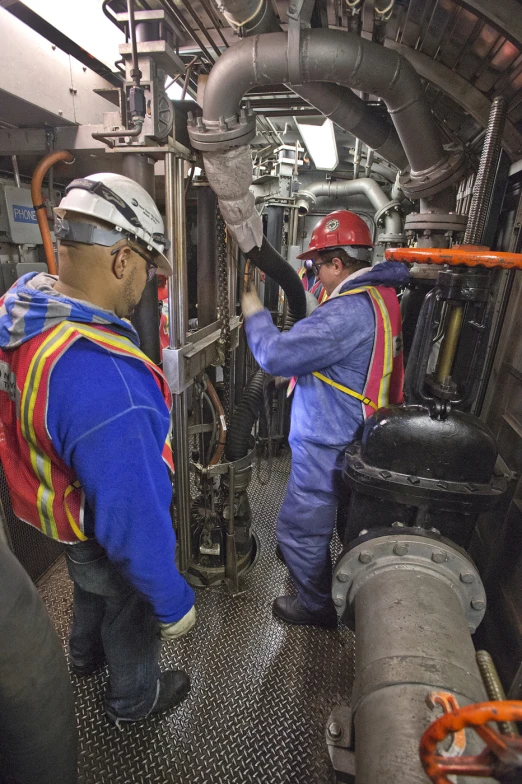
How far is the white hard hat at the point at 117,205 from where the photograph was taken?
3.94ft

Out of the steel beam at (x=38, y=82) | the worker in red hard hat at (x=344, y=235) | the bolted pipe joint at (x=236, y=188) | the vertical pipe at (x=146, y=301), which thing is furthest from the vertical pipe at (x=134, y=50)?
the worker in red hard hat at (x=344, y=235)

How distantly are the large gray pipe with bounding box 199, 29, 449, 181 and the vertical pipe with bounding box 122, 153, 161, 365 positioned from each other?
0.32 m

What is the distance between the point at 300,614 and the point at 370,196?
18.8 ft

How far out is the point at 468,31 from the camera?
1.79m

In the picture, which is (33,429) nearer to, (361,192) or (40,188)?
(40,188)

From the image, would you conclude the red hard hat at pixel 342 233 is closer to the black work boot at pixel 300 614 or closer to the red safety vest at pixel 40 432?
the red safety vest at pixel 40 432

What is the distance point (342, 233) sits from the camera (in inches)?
81.4

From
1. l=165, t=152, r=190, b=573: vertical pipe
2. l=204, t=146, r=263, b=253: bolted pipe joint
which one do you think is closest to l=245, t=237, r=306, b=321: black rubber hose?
l=204, t=146, r=263, b=253: bolted pipe joint

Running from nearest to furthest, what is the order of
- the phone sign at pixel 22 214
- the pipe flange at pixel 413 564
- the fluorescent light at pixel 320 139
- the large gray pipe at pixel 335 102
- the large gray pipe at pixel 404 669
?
1. the large gray pipe at pixel 404 669
2. the pipe flange at pixel 413 564
3. the large gray pipe at pixel 335 102
4. the phone sign at pixel 22 214
5. the fluorescent light at pixel 320 139

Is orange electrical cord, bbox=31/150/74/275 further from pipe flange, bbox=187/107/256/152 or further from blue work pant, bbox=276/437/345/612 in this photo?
blue work pant, bbox=276/437/345/612

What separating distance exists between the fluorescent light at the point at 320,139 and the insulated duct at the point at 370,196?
549 mm

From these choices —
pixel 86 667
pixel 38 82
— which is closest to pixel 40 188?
pixel 38 82

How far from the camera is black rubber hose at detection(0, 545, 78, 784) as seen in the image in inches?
30.4

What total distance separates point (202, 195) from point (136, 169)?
1.84ft
